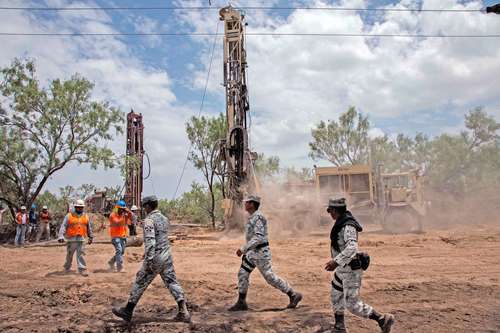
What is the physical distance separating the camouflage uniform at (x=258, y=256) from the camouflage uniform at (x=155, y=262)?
104 centimetres

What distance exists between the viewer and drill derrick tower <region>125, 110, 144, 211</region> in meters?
25.0

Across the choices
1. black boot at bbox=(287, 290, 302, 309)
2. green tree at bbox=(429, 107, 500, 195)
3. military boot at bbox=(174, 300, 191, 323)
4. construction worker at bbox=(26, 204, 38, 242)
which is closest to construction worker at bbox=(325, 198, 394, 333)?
black boot at bbox=(287, 290, 302, 309)

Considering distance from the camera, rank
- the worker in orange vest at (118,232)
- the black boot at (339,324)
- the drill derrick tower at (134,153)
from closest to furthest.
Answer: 1. the black boot at (339,324)
2. the worker in orange vest at (118,232)
3. the drill derrick tower at (134,153)

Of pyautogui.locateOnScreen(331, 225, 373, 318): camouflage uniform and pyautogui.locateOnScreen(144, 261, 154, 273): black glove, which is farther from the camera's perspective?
pyautogui.locateOnScreen(144, 261, 154, 273): black glove

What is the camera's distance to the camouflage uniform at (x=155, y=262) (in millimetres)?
5660

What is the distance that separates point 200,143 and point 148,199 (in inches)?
1020

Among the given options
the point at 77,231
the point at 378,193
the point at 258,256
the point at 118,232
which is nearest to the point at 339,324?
the point at 258,256

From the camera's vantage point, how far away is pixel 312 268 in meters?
10.1

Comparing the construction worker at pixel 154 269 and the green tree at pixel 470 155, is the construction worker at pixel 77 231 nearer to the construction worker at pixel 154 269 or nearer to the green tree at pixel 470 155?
the construction worker at pixel 154 269

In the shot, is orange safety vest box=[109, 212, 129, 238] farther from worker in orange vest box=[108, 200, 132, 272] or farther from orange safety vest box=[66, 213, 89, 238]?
orange safety vest box=[66, 213, 89, 238]

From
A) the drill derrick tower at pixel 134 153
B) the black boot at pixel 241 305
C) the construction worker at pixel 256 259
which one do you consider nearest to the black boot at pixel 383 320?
the construction worker at pixel 256 259

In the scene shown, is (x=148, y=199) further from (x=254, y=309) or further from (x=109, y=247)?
(x=109, y=247)

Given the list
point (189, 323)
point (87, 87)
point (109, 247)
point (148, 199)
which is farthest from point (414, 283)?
point (87, 87)

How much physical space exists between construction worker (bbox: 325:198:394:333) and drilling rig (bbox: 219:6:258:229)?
13.1 m
